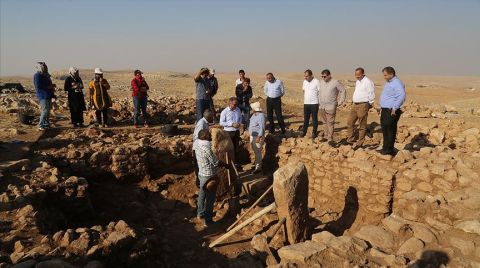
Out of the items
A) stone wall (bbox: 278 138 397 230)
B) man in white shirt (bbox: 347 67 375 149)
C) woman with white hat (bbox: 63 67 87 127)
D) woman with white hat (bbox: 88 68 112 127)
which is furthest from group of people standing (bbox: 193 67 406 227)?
woman with white hat (bbox: 63 67 87 127)

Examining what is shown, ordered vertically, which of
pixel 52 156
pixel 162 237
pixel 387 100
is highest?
pixel 387 100

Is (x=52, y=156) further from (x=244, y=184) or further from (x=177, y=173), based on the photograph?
(x=244, y=184)

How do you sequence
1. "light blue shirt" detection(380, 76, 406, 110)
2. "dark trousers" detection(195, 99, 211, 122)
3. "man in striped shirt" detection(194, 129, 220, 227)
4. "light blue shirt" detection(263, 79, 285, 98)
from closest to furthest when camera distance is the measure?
"man in striped shirt" detection(194, 129, 220, 227) → "light blue shirt" detection(380, 76, 406, 110) → "dark trousers" detection(195, 99, 211, 122) → "light blue shirt" detection(263, 79, 285, 98)

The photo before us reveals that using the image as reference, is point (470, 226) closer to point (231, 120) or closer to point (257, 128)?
point (257, 128)

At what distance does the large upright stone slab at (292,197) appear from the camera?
5379mm

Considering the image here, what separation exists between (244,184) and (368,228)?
3373 mm

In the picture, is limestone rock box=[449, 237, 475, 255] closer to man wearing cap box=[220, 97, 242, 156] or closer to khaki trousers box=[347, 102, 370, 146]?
khaki trousers box=[347, 102, 370, 146]

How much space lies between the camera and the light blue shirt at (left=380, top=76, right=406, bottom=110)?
630 centimetres

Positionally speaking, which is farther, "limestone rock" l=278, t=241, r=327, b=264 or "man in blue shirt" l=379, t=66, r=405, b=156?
"man in blue shirt" l=379, t=66, r=405, b=156

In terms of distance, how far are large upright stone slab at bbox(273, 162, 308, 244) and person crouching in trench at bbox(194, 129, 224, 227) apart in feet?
3.82

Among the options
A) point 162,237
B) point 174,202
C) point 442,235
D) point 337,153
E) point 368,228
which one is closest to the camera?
point 442,235

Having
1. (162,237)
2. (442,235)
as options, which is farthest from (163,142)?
(442,235)

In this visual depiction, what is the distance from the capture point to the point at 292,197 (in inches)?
214

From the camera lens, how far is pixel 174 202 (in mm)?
7625
